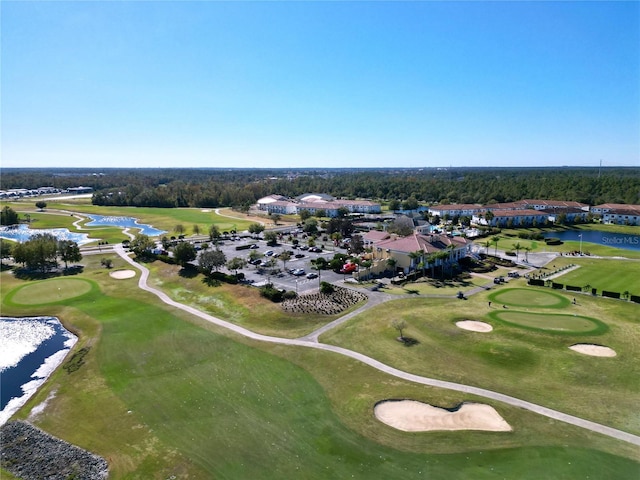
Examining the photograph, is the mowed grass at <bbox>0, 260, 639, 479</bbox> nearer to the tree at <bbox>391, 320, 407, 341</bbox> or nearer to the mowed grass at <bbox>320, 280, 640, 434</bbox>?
the mowed grass at <bbox>320, 280, 640, 434</bbox>

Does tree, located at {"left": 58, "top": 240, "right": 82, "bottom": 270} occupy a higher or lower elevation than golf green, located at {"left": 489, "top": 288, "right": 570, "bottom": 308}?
higher

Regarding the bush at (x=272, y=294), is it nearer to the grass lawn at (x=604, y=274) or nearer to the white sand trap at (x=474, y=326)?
the white sand trap at (x=474, y=326)

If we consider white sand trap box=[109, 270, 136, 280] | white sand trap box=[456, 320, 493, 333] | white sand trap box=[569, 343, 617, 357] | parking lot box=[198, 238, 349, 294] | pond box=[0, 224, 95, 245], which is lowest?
white sand trap box=[569, 343, 617, 357]

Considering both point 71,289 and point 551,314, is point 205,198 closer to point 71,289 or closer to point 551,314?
point 71,289

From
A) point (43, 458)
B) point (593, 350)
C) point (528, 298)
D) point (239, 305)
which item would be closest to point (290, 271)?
point (239, 305)

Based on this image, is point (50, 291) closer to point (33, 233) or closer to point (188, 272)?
point (188, 272)

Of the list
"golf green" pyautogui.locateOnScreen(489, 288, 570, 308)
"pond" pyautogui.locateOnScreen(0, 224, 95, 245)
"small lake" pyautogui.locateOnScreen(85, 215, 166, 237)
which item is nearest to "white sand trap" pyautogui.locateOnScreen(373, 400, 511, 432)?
"golf green" pyautogui.locateOnScreen(489, 288, 570, 308)
